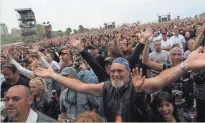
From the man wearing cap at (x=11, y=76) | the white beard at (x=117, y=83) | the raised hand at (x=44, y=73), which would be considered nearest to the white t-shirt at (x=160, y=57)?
the man wearing cap at (x=11, y=76)

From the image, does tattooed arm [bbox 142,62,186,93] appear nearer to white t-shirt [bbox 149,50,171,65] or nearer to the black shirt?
the black shirt

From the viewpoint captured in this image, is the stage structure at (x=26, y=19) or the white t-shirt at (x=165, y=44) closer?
the white t-shirt at (x=165, y=44)

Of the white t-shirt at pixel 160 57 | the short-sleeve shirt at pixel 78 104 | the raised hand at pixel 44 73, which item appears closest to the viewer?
the raised hand at pixel 44 73

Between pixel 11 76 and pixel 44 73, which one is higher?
pixel 44 73

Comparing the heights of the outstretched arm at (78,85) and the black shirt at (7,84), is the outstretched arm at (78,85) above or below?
above

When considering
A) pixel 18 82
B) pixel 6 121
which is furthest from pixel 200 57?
pixel 18 82

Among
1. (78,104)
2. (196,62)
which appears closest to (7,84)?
(78,104)

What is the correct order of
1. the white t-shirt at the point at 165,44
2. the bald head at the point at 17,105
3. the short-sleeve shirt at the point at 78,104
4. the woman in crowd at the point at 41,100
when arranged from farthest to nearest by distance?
the white t-shirt at the point at 165,44, the woman in crowd at the point at 41,100, the short-sleeve shirt at the point at 78,104, the bald head at the point at 17,105

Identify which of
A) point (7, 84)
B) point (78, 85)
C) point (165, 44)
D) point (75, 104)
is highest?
point (165, 44)

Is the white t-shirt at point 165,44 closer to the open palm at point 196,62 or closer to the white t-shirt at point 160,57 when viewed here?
the white t-shirt at point 160,57

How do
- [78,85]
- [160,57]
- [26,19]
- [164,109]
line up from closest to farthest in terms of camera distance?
1. [164,109]
2. [78,85]
3. [160,57]
4. [26,19]

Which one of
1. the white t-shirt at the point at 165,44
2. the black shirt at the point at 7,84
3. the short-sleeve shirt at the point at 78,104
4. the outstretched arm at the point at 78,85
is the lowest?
the short-sleeve shirt at the point at 78,104

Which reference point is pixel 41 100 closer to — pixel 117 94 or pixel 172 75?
pixel 117 94

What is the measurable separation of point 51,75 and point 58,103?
839mm
